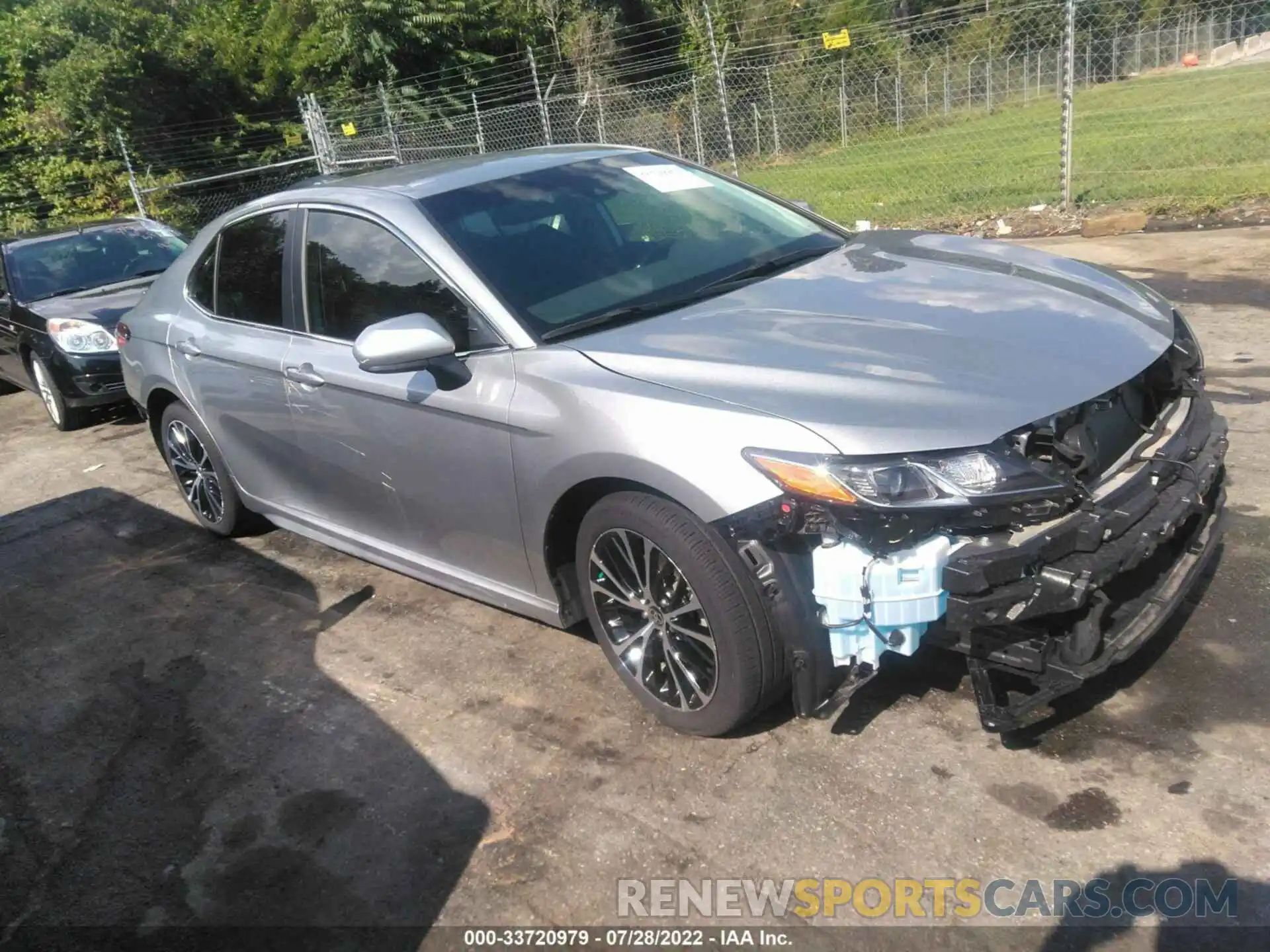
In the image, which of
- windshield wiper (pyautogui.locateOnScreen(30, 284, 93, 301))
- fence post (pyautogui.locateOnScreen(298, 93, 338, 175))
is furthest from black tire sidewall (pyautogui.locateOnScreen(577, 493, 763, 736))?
fence post (pyautogui.locateOnScreen(298, 93, 338, 175))

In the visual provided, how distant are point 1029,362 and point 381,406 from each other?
2147 mm

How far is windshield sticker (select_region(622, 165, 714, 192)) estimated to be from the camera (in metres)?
4.32

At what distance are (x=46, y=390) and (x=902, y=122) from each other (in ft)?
57.2

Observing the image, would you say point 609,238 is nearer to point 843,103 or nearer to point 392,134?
point 392,134

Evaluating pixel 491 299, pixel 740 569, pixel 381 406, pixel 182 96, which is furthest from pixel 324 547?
pixel 182 96

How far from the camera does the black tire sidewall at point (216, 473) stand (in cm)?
512

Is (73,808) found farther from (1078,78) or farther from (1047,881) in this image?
(1078,78)

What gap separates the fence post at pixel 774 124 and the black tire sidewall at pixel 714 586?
56.8 ft

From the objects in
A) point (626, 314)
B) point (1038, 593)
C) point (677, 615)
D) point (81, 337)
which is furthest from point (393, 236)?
point (81, 337)

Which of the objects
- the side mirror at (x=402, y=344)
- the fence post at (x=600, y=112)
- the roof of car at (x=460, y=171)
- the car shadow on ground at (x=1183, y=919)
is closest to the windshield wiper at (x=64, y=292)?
the roof of car at (x=460, y=171)

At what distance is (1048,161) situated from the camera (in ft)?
52.0

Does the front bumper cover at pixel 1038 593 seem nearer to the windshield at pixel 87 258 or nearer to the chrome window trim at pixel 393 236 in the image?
the chrome window trim at pixel 393 236

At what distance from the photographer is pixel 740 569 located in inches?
113

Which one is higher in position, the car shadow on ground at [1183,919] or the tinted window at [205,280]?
the tinted window at [205,280]
